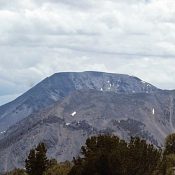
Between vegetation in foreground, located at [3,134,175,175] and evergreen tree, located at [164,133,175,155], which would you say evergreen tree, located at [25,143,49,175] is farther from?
evergreen tree, located at [164,133,175,155]

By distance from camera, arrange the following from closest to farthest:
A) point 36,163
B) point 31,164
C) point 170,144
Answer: point 36,163, point 31,164, point 170,144

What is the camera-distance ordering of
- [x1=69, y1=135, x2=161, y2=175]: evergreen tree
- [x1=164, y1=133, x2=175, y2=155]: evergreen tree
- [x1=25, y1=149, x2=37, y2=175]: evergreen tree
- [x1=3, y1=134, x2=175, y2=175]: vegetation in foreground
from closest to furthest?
1. [x1=69, y1=135, x2=161, y2=175]: evergreen tree
2. [x1=3, y1=134, x2=175, y2=175]: vegetation in foreground
3. [x1=25, y1=149, x2=37, y2=175]: evergreen tree
4. [x1=164, y1=133, x2=175, y2=155]: evergreen tree

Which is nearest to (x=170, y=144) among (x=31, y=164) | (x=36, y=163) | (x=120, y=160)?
(x=36, y=163)

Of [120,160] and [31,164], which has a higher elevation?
[31,164]

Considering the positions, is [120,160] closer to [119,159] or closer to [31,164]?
[119,159]

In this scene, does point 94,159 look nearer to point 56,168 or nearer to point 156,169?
point 156,169

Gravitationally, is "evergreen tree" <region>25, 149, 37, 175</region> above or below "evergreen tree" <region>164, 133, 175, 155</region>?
below

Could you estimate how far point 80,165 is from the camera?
333 feet

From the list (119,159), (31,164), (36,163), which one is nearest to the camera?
(119,159)

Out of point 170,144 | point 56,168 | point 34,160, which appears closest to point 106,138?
point 34,160

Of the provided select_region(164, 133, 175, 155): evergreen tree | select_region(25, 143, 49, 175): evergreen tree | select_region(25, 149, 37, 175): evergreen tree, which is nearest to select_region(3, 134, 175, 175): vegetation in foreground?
select_region(25, 143, 49, 175): evergreen tree

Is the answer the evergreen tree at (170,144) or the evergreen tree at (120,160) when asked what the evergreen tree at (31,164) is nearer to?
the evergreen tree at (120,160)

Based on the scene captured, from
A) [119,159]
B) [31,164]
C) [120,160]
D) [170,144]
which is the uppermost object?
[170,144]

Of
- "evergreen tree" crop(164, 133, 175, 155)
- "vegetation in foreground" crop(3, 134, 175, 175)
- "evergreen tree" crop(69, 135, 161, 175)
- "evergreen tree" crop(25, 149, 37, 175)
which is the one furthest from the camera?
"evergreen tree" crop(164, 133, 175, 155)
